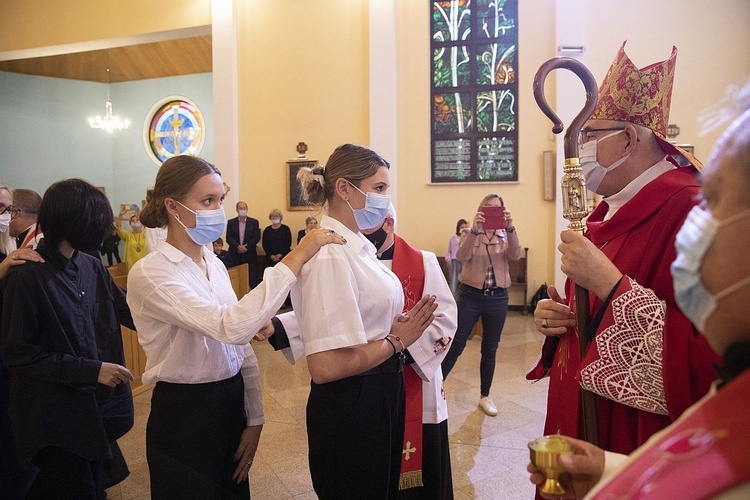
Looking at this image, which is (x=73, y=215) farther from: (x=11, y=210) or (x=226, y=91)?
(x=226, y=91)

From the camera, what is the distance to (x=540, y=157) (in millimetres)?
8461

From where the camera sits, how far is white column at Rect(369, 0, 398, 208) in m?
8.78

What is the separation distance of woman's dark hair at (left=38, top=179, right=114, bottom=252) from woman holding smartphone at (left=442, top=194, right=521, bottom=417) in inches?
108

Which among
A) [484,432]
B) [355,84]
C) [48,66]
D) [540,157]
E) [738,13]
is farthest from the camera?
[48,66]

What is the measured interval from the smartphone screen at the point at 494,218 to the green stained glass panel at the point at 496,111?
192 inches

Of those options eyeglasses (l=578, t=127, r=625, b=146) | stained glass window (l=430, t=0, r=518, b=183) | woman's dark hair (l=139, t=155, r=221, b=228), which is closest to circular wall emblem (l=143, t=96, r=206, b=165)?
stained glass window (l=430, t=0, r=518, b=183)

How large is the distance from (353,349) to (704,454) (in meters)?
1.04

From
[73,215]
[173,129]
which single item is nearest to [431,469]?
[73,215]

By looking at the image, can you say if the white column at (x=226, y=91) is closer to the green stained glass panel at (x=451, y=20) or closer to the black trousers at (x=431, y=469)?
the green stained glass panel at (x=451, y=20)

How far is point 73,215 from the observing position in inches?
76.4

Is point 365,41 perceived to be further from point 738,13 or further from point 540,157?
point 738,13

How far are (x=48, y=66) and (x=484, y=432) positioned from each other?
14.0 m

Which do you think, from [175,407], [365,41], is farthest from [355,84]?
[175,407]

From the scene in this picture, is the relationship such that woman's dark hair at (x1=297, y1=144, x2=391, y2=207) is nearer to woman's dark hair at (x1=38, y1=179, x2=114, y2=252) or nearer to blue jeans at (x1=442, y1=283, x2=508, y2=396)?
woman's dark hair at (x1=38, y1=179, x2=114, y2=252)
